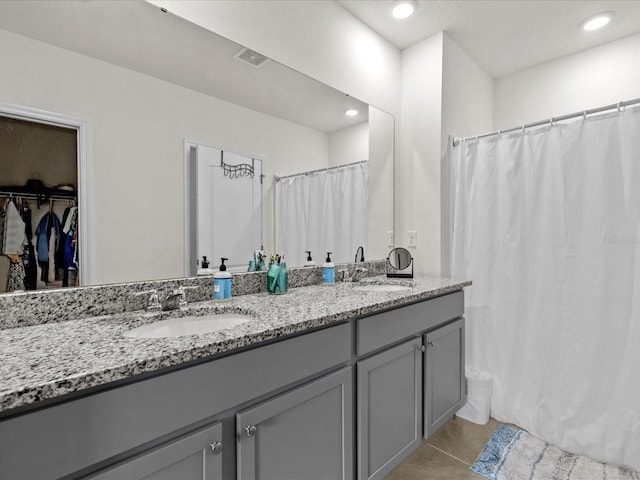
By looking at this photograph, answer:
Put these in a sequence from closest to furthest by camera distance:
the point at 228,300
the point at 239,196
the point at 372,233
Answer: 1. the point at 228,300
2. the point at 239,196
3. the point at 372,233

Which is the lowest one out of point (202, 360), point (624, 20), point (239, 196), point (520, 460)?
point (520, 460)

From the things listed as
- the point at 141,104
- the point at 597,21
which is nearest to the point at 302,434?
the point at 141,104

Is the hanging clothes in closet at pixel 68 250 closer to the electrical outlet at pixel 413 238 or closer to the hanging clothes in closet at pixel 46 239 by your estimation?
the hanging clothes in closet at pixel 46 239

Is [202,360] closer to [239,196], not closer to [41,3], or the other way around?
[239,196]

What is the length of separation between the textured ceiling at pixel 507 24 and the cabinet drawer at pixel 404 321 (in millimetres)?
1690

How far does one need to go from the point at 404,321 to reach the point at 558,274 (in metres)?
1.05

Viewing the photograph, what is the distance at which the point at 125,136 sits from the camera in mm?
1264

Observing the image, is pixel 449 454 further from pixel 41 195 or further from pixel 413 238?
pixel 41 195

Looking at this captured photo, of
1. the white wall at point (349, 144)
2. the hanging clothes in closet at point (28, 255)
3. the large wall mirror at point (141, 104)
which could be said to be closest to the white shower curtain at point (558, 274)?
the white wall at point (349, 144)

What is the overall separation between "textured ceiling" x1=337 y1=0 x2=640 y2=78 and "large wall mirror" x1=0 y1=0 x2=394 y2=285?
929 mm

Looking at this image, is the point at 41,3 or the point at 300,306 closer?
the point at 41,3

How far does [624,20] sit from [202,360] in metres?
2.97

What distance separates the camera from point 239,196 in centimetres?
163

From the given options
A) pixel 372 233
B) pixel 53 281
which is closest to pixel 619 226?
pixel 372 233
